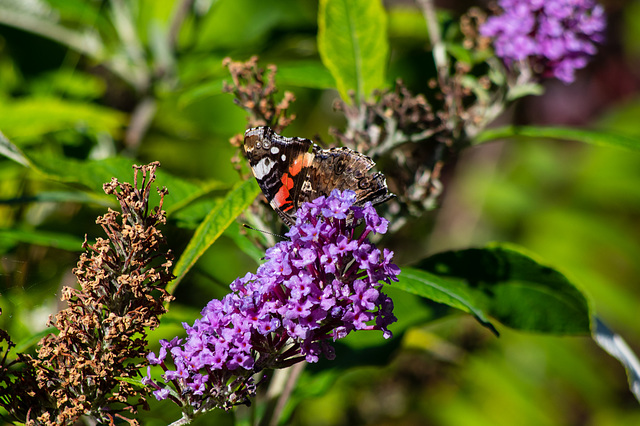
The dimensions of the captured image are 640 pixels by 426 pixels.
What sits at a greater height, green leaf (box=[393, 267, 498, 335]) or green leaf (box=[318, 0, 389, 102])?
green leaf (box=[318, 0, 389, 102])

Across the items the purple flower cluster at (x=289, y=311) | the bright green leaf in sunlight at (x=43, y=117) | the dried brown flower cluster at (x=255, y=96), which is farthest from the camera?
the bright green leaf in sunlight at (x=43, y=117)

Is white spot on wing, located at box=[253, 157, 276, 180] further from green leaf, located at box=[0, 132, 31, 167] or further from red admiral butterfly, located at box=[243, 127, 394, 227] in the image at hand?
green leaf, located at box=[0, 132, 31, 167]

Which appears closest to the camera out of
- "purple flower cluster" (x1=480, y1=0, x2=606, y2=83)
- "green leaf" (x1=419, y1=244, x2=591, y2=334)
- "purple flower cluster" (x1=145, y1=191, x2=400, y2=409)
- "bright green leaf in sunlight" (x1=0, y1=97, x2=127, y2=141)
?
"purple flower cluster" (x1=145, y1=191, x2=400, y2=409)

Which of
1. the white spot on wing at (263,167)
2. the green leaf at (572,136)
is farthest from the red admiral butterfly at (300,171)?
the green leaf at (572,136)

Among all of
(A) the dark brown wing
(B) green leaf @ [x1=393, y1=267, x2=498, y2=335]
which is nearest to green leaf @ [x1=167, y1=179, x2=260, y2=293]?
(A) the dark brown wing

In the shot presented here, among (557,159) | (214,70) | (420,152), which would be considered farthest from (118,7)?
(557,159)

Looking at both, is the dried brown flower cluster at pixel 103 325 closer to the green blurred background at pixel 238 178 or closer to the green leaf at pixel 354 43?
the green blurred background at pixel 238 178

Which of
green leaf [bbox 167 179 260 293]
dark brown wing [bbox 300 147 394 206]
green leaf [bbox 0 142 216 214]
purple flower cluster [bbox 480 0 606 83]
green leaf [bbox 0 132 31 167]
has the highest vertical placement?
green leaf [bbox 0 132 31 167]
